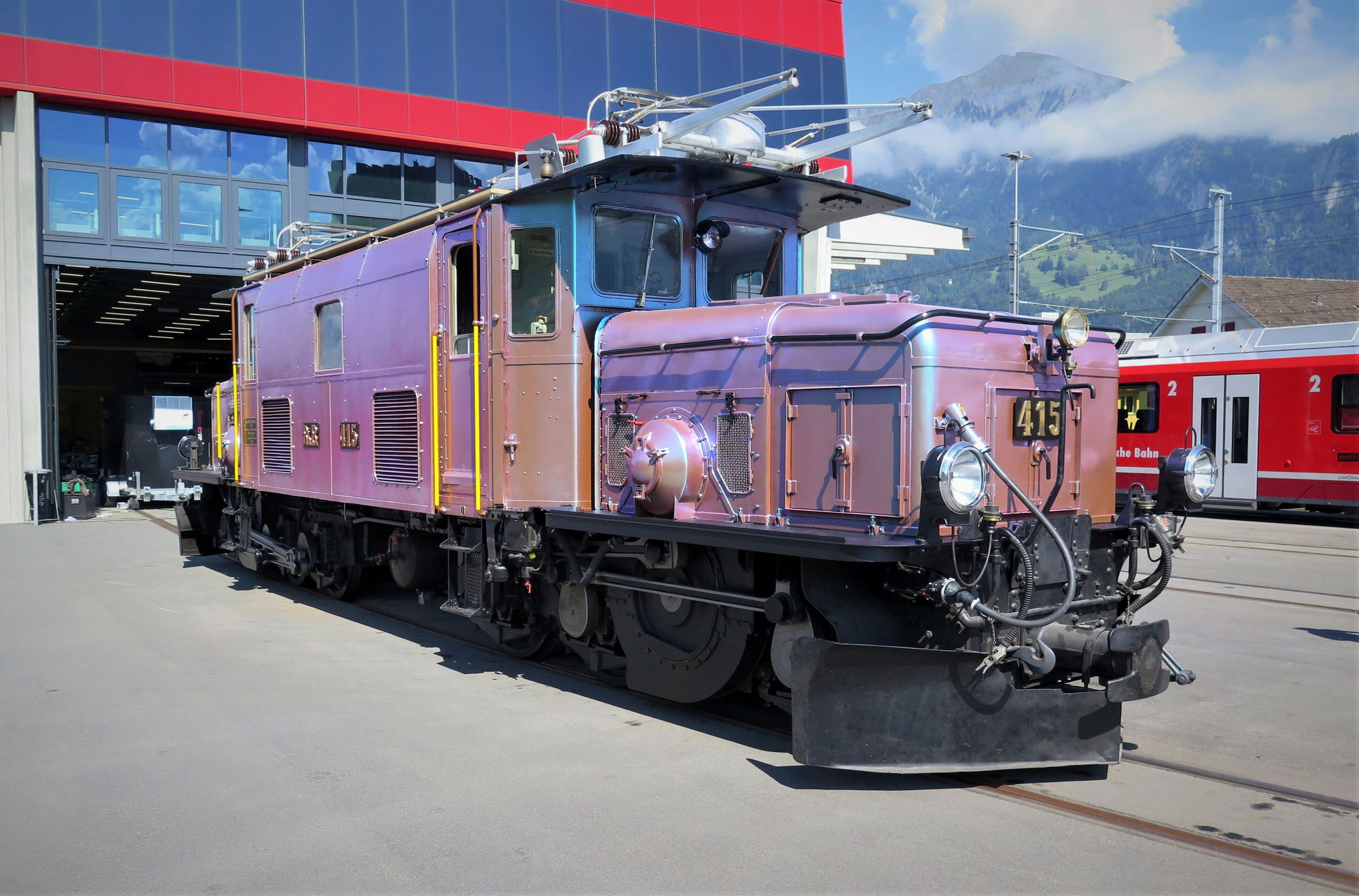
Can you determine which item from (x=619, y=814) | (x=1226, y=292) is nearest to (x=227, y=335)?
(x=619, y=814)

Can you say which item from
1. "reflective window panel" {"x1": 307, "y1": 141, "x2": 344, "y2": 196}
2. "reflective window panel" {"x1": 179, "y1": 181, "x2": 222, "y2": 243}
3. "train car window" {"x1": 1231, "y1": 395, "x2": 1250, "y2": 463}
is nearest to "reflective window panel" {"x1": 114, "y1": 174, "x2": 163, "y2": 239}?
"reflective window panel" {"x1": 179, "y1": 181, "x2": 222, "y2": 243}

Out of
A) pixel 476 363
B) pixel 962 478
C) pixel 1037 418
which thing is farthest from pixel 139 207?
pixel 962 478

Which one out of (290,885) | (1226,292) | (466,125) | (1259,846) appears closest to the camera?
(290,885)

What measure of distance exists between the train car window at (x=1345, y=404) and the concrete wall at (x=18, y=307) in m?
23.9

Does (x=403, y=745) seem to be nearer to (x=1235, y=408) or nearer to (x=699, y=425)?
(x=699, y=425)

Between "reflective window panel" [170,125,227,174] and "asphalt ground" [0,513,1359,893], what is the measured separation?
46.3ft

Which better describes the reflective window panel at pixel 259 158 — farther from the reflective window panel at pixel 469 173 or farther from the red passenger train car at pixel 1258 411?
the red passenger train car at pixel 1258 411

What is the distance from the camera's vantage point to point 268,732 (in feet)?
18.9

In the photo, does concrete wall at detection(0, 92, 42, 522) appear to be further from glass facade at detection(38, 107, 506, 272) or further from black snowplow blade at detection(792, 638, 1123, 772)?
black snowplow blade at detection(792, 638, 1123, 772)

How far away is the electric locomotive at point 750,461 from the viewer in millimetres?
4699

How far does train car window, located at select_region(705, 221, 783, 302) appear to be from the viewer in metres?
6.92

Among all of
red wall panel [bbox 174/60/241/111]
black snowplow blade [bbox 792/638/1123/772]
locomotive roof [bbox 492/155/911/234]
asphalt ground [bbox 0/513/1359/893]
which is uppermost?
red wall panel [bbox 174/60/241/111]

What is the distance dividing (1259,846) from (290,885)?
13.0 feet

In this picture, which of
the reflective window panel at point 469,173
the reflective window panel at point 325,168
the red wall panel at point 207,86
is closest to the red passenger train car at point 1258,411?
the reflective window panel at point 469,173
